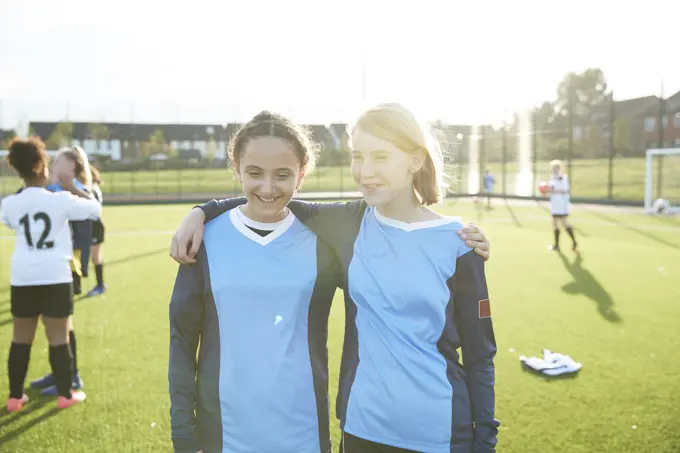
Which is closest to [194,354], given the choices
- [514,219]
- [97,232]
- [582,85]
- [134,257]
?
[97,232]

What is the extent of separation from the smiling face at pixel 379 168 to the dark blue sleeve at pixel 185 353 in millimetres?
702

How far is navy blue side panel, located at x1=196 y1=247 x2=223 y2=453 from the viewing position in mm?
2148

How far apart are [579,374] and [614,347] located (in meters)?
1.08

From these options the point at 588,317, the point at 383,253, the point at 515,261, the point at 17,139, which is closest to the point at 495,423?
the point at 383,253

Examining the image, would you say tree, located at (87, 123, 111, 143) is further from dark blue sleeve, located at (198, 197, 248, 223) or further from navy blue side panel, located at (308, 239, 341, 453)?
navy blue side panel, located at (308, 239, 341, 453)

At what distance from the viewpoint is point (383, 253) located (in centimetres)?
217

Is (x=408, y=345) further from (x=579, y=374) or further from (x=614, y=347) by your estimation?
(x=614, y=347)

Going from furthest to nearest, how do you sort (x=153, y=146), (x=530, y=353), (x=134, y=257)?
(x=153, y=146) → (x=134, y=257) → (x=530, y=353)

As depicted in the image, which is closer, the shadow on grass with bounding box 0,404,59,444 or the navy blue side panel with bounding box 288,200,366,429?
the navy blue side panel with bounding box 288,200,366,429

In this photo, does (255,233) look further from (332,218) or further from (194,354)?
(194,354)

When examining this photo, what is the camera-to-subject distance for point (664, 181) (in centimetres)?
2778

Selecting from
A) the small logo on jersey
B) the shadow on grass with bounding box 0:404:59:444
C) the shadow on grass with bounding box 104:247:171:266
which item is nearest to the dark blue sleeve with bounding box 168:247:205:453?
the small logo on jersey

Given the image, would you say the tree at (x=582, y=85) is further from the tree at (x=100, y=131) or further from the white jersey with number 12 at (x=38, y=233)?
the white jersey with number 12 at (x=38, y=233)

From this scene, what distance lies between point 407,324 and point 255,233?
67 cm
